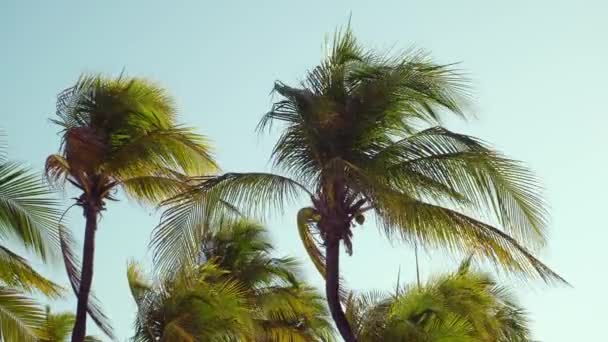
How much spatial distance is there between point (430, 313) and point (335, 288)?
2.78 metres

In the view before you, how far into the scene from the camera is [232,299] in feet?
58.3

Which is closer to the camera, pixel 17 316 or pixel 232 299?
pixel 17 316

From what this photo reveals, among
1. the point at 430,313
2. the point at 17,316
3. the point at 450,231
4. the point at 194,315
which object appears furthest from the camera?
the point at 194,315

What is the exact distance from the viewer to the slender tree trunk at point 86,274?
56.1 feet

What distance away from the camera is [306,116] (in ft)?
47.3

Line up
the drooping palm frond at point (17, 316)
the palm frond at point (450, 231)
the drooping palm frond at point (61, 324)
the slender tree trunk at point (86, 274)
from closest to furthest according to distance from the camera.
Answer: the palm frond at point (450, 231), the drooping palm frond at point (17, 316), the slender tree trunk at point (86, 274), the drooping palm frond at point (61, 324)

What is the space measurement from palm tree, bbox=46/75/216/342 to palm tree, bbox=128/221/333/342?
143cm

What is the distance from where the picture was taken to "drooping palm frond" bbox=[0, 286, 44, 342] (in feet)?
49.7

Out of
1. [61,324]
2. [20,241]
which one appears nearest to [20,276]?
[20,241]

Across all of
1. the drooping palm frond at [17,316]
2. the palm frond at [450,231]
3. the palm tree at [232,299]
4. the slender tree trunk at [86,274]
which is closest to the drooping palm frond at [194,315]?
the palm tree at [232,299]

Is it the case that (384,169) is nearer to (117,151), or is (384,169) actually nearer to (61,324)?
(117,151)

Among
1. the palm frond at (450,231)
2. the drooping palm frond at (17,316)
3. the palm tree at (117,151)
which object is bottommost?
the drooping palm frond at (17,316)

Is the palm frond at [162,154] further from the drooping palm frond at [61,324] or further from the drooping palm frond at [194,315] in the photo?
the drooping palm frond at [61,324]

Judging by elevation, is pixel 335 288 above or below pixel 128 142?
below
